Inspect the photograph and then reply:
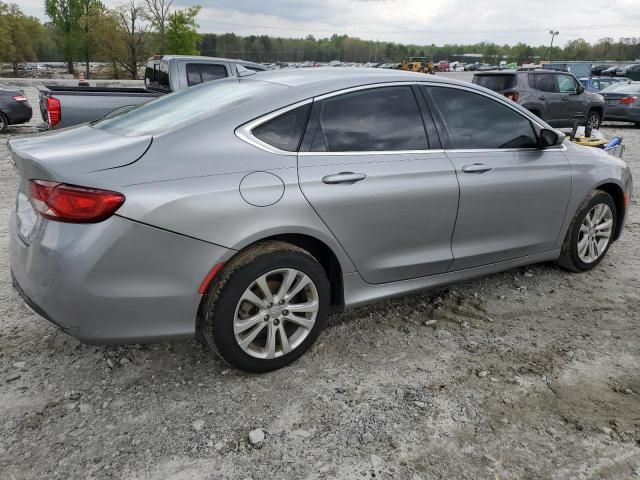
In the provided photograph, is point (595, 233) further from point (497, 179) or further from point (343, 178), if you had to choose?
point (343, 178)

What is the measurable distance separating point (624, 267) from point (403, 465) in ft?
11.3

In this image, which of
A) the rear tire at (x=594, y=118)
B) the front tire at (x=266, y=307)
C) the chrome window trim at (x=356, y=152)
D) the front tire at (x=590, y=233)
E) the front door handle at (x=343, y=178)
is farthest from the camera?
the rear tire at (x=594, y=118)

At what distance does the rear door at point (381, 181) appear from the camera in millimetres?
2916

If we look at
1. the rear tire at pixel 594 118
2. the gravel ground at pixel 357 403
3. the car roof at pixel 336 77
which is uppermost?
the car roof at pixel 336 77

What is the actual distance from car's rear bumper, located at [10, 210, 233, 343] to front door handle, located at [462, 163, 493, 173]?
1715 millimetres

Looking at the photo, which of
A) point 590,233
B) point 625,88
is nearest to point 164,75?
point 590,233

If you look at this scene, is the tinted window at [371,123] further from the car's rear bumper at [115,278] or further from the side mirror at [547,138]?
the side mirror at [547,138]

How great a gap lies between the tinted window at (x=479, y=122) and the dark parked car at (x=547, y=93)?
9238 millimetres

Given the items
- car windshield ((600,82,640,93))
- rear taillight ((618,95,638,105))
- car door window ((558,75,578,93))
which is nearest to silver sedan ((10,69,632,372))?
car door window ((558,75,578,93))

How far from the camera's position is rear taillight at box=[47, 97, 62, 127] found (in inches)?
266

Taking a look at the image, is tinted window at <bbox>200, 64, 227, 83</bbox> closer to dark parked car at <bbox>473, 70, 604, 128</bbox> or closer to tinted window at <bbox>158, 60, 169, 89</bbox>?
tinted window at <bbox>158, 60, 169, 89</bbox>

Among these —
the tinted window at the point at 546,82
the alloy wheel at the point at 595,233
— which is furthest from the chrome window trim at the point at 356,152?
the tinted window at the point at 546,82

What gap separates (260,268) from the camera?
2.69 metres

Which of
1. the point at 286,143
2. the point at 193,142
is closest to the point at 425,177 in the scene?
the point at 286,143
